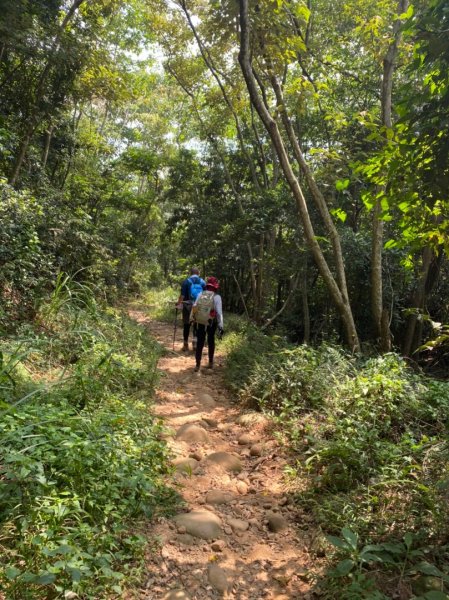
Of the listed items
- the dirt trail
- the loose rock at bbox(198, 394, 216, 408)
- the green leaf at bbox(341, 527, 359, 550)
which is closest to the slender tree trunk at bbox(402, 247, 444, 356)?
the loose rock at bbox(198, 394, 216, 408)

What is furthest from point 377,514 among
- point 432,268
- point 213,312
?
point 432,268

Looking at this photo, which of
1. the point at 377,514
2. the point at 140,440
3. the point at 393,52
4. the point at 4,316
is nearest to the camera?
the point at 377,514

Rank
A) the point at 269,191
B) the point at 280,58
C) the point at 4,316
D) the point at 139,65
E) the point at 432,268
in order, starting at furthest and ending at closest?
the point at 139,65 → the point at 269,191 → the point at 432,268 → the point at 280,58 → the point at 4,316

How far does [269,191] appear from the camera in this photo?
35.4 ft

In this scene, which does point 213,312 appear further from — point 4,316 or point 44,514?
point 44,514

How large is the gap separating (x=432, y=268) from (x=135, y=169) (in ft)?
38.2

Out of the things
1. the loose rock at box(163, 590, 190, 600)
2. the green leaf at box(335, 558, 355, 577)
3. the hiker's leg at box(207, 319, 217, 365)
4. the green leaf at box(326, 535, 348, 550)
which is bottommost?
the loose rock at box(163, 590, 190, 600)

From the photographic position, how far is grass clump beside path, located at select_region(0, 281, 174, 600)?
2209 mm

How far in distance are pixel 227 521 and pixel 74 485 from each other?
4.53 ft

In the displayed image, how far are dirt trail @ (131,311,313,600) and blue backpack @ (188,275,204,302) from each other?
300 centimetres

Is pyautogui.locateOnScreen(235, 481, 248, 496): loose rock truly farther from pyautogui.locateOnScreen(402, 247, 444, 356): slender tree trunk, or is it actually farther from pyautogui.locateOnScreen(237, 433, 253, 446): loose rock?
pyautogui.locateOnScreen(402, 247, 444, 356): slender tree trunk

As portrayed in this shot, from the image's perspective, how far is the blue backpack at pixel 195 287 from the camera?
27.4 feet

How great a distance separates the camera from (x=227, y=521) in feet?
11.1

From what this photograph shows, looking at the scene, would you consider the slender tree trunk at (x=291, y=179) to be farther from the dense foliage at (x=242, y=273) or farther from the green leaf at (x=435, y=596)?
the green leaf at (x=435, y=596)
